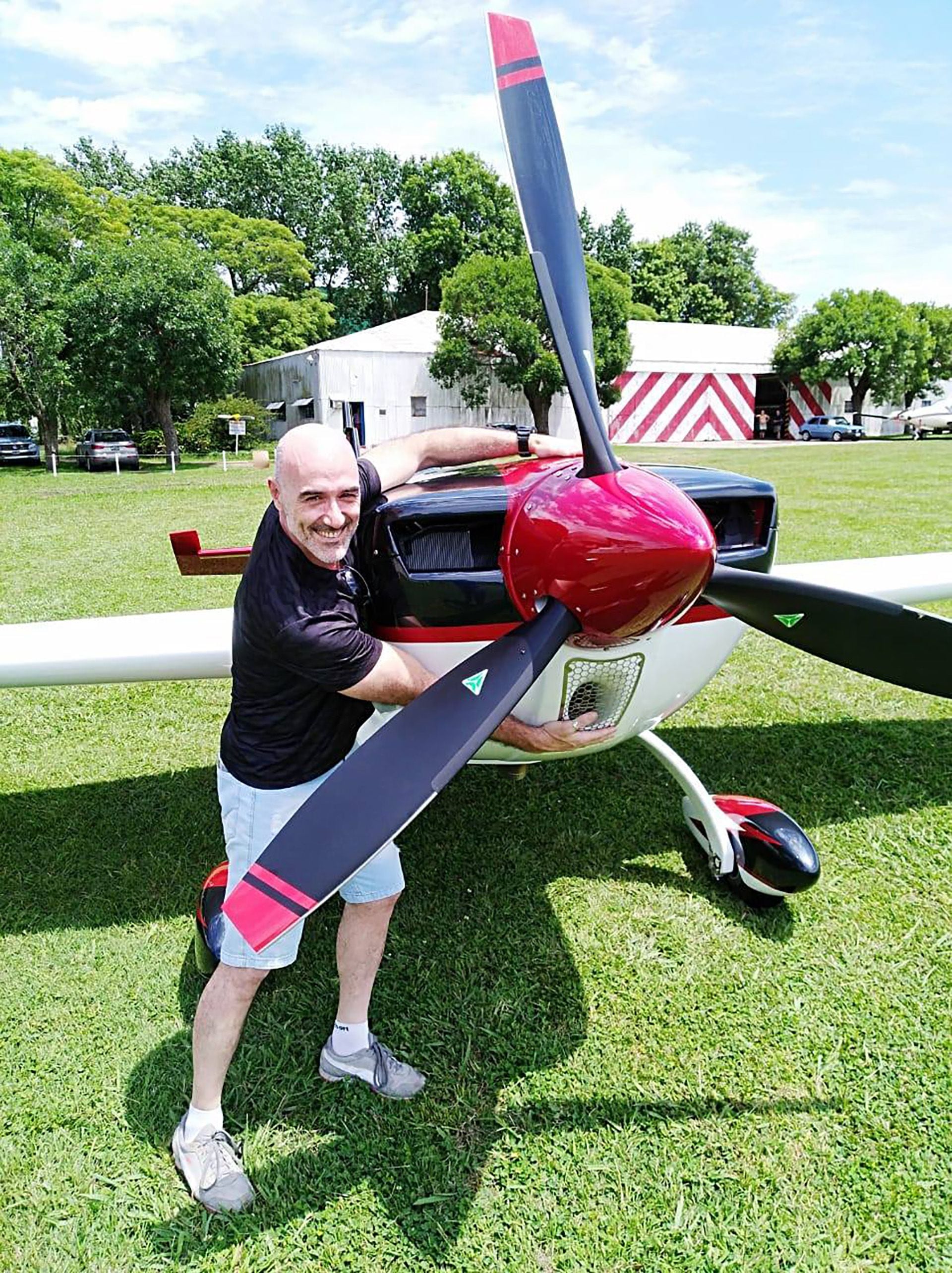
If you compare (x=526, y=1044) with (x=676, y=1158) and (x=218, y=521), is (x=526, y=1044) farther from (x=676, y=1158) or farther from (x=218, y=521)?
(x=218, y=521)

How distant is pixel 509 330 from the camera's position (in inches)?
1385

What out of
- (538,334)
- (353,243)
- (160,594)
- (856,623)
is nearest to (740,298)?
(353,243)

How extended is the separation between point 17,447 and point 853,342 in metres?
40.8

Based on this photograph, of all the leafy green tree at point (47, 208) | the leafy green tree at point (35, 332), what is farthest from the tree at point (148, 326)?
the leafy green tree at point (47, 208)

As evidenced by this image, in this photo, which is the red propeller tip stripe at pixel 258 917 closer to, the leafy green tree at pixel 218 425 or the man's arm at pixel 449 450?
the man's arm at pixel 449 450

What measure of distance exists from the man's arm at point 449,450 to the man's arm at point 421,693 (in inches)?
24.5

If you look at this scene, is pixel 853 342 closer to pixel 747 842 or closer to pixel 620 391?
pixel 620 391

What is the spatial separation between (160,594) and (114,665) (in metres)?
5.87

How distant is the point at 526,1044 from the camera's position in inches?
112

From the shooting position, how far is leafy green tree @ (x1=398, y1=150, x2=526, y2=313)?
58812 millimetres

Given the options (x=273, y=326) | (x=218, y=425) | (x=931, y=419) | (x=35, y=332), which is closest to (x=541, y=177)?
(x=35, y=332)

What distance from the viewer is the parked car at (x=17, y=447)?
3144cm

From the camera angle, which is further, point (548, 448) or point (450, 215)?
point (450, 215)

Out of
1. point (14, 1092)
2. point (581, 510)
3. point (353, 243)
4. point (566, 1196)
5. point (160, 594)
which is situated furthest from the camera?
point (353, 243)
